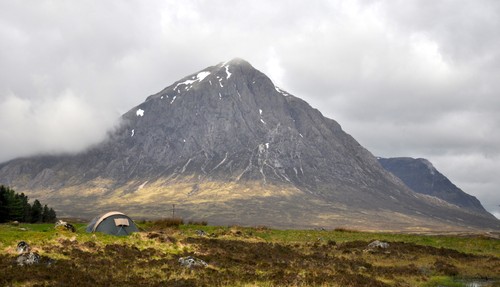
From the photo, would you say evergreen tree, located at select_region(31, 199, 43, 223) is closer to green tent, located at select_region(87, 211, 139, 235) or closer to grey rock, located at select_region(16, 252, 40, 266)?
green tent, located at select_region(87, 211, 139, 235)

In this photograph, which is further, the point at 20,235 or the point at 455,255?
the point at 455,255

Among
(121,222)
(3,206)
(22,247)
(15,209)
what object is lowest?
(22,247)

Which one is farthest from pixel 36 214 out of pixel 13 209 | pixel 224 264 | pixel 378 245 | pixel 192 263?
pixel 192 263

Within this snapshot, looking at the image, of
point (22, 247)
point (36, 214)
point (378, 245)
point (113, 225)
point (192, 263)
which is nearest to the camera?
point (192, 263)

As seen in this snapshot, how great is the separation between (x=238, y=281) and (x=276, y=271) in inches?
197

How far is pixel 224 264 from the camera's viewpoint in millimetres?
32469

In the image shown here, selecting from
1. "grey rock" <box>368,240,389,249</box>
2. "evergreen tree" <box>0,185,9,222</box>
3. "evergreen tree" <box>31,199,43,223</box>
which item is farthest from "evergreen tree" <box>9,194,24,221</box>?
"grey rock" <box>368,240,389,249</box>

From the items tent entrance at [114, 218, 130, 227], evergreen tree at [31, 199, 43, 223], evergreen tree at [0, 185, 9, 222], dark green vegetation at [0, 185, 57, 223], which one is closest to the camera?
tent entrance at [114, 218, 130, 227]

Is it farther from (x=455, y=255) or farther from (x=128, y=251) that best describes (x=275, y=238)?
(x=128, y=251)

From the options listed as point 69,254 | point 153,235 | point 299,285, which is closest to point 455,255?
point 299,285

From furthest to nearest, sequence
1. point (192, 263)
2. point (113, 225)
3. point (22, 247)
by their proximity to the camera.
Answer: point (113, 225)
point (22, 247)
point (192, 263)

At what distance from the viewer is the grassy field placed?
85.0ft

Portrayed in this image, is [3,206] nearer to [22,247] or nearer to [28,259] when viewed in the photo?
[22,247]

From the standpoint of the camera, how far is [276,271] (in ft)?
100
